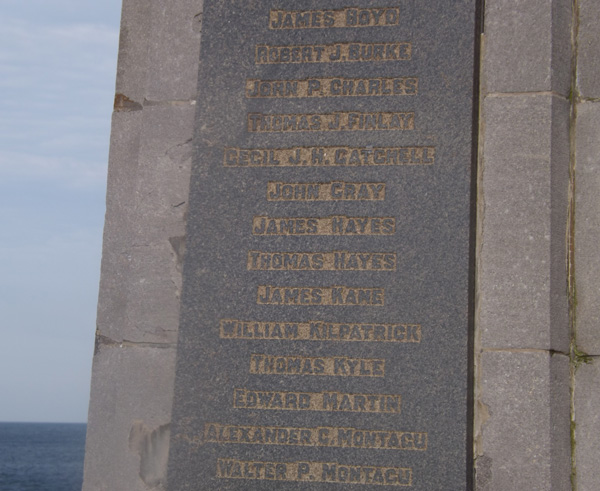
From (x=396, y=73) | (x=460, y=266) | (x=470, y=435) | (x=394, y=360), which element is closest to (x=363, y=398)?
(x=394, y=360)

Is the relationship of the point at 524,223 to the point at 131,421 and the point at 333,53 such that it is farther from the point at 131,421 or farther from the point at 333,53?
the point at 131,421

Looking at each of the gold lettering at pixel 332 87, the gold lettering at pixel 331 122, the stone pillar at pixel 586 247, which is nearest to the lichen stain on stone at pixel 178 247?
the gold lettering at pixel 331 122

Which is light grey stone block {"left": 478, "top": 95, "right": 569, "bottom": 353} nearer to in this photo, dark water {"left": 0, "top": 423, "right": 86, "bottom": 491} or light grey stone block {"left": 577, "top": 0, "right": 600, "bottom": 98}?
light grey stone block {"left": 577, "top": 0, "right": 600, "bottom": 98}

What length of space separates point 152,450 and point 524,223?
6.52ft

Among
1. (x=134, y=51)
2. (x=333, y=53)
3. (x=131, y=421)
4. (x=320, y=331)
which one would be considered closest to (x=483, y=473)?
(x=320, y=331)

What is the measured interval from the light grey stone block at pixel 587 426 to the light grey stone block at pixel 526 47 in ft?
4.25

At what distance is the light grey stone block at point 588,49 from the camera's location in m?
4.10

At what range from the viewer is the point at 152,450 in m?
4.05

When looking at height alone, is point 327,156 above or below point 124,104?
below

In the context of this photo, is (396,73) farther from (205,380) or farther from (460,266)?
(205,380)

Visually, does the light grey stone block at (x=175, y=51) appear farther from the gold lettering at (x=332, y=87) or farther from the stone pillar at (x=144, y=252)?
the gold lettering at (x=332, y=87)

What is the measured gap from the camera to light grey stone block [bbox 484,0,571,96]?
4012mm

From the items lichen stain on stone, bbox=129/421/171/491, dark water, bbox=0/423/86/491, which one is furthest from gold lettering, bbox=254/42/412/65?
dark water, bbox=0/423/86/491

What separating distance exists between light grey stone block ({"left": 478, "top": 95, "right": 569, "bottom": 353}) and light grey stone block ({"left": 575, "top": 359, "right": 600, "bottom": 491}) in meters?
0.17
